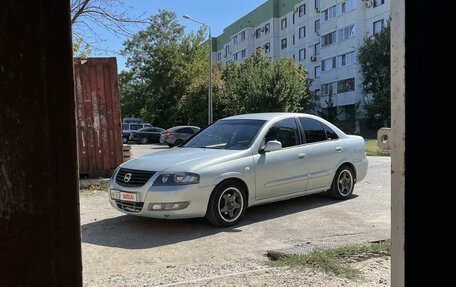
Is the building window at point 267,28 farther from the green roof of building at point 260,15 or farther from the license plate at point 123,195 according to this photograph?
the license plate at point 123,195

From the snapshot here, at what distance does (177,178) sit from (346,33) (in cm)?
4539

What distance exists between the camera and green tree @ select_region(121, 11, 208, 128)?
4644 centimetres

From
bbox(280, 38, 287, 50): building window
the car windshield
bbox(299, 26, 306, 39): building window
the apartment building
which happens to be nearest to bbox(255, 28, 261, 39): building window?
the apartment building

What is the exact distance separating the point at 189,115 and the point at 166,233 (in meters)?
32.5

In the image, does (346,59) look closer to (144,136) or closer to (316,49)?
(316,49)

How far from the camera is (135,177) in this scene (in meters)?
6.19

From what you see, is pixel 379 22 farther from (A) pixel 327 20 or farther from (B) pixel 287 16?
(B) pixel 287 16

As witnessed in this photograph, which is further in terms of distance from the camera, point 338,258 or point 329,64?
point 329,64

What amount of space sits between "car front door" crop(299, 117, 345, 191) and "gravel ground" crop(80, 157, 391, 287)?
458 millimetres

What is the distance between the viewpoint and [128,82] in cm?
5575

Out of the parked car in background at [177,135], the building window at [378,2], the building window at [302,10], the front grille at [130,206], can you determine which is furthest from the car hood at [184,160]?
the building window at [302,10]

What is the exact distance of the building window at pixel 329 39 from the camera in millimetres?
50000

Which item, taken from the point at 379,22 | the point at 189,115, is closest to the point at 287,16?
the point at 379,22

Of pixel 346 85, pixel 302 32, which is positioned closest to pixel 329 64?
pixel 346 85
